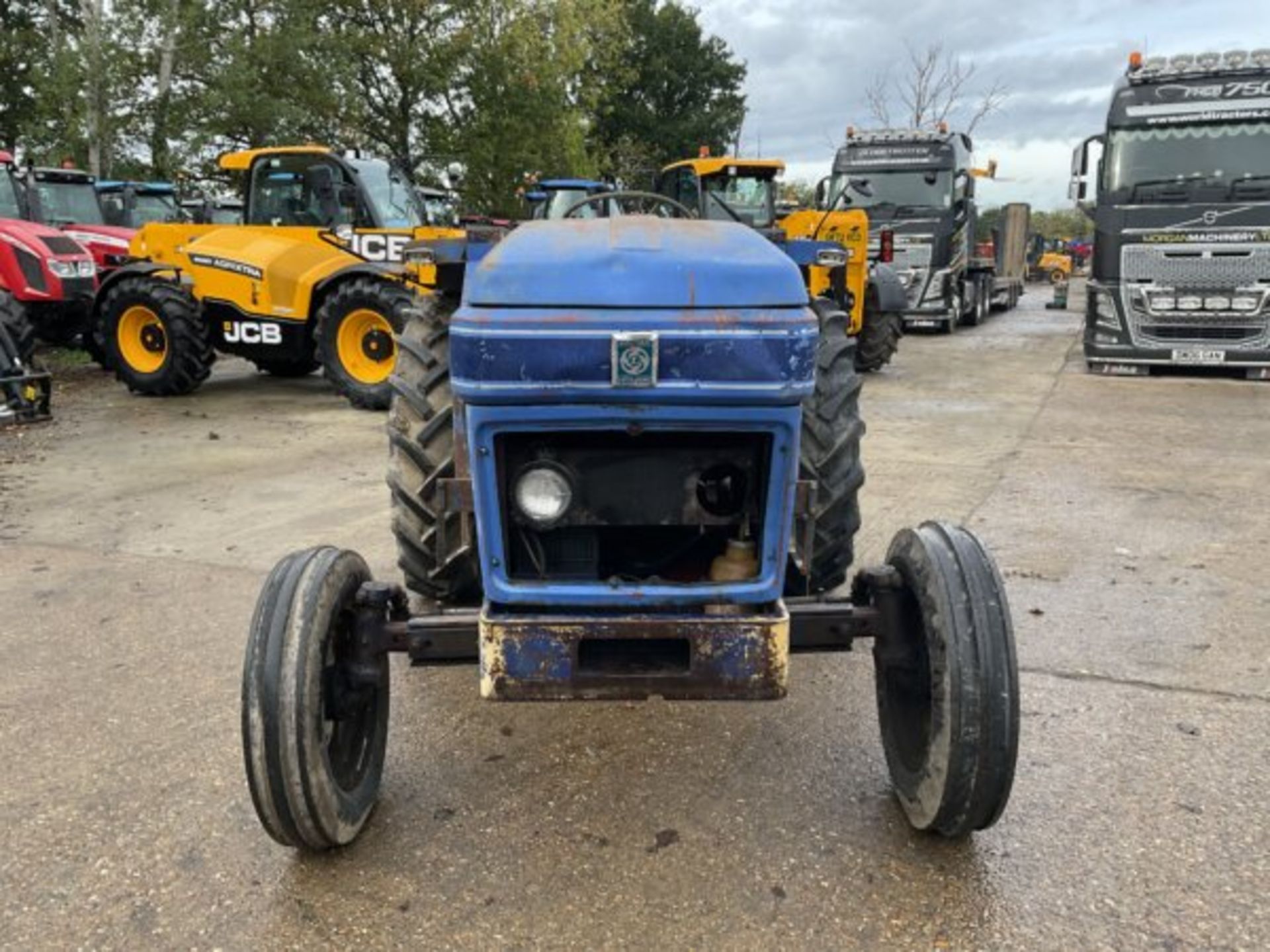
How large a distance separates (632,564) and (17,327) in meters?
A: 8.73

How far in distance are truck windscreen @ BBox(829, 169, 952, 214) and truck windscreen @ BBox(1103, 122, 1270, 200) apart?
509 centimetres

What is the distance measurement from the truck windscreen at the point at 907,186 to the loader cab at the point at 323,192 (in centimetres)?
858

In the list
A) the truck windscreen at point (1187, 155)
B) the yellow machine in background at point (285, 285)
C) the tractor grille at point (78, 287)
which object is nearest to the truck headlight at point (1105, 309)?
the truck windscreen at point (1187, 155)

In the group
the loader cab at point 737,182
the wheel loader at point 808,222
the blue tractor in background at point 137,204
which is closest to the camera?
the wheel loader at point 808,222

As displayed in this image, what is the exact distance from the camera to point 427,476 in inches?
143

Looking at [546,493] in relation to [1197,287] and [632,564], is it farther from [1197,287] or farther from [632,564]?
[1197,287]

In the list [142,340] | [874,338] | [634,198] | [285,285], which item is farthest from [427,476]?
[874,338]

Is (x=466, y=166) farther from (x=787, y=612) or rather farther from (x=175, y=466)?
(x=787, y=612)

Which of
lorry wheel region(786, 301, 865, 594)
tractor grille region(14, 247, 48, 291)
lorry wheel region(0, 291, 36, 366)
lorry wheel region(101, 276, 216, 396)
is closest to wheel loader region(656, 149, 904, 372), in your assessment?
lorry wheel region(101, 276, 216, 396)

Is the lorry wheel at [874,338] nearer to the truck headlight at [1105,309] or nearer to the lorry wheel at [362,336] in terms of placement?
the truck headlight at [1105,309]

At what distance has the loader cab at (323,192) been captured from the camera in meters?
9.86

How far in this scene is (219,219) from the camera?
50.6 ft

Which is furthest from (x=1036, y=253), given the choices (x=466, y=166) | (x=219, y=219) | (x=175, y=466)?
(x=175, y=466)

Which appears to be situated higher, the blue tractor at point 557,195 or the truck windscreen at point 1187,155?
the truck windscreen at point 1187,155
